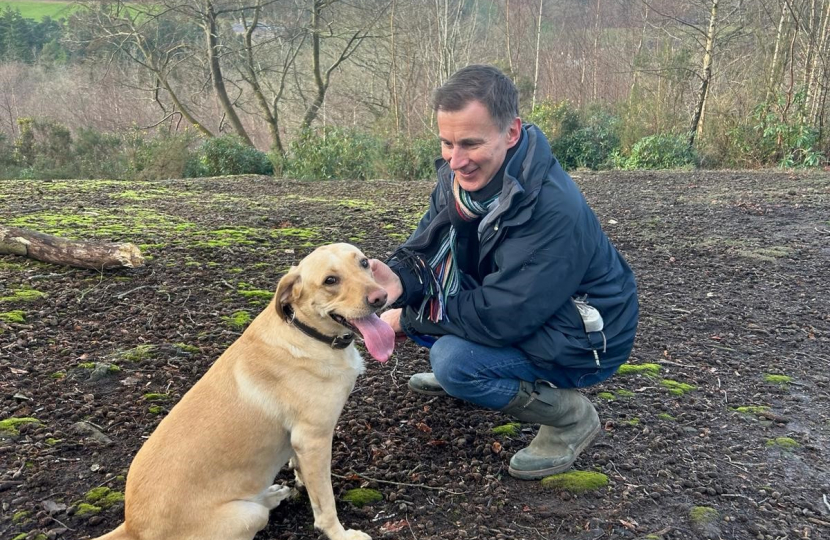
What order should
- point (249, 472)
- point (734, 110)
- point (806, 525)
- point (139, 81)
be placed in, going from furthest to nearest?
point (139, 81), point (734, 110), point (806, 525), point (249, 472)

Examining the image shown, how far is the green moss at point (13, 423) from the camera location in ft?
11.1

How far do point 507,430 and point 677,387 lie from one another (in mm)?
1486

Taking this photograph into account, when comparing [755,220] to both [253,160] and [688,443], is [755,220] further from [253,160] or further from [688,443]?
[253,160]

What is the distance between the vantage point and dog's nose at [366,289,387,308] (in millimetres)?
2973

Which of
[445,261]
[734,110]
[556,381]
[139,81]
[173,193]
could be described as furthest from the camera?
[139,81]

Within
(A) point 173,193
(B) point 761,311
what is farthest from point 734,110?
(A) point 173,193

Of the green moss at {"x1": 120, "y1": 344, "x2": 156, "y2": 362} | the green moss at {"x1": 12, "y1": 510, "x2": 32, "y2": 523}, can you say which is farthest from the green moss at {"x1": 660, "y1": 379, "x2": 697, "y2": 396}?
the green moss at {"x1": 12, "y1": 510, "x2": 32, "y2": 523}

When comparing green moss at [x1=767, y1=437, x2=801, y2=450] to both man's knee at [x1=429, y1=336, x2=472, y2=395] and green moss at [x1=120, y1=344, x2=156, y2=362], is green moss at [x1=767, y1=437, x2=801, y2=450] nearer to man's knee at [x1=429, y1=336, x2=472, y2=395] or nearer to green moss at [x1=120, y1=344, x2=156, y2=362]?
man's knee at [x1=429, y1=336, x2=472, y2=395]

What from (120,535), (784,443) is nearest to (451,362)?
(120,535)

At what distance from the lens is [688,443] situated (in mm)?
3688

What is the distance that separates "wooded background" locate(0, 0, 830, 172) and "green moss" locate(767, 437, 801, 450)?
909cm

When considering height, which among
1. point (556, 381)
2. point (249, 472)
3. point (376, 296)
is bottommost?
point (249, 472)

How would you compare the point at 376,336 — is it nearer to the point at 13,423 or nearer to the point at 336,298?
the point at 336,298

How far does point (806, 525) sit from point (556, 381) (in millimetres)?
1372
